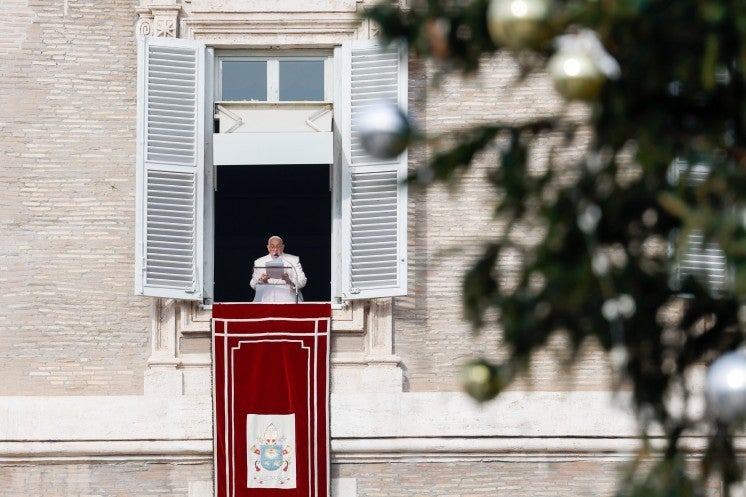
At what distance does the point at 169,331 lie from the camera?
1459 cm

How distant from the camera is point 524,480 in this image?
1441 cm

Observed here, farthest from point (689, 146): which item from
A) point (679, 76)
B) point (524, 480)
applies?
point (524, 480)

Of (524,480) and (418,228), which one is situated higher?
(418,228)

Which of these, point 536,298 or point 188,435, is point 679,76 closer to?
point 536,298

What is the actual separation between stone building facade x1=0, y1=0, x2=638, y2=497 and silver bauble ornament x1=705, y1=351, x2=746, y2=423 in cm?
781

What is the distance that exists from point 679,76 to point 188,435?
327 inches

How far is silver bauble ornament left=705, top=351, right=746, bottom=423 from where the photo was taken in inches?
251

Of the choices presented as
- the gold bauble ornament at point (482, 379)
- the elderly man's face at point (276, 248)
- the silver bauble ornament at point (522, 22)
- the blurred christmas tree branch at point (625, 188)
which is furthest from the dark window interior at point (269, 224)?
the silver bauble ornament at point (522, 22)

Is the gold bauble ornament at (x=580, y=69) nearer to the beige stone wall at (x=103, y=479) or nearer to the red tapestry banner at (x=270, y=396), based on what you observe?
the red tapestry banner at (x=270, y=396)

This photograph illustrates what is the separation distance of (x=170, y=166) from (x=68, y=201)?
2.43ft

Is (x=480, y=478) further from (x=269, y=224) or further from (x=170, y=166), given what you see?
(x=269, y=224)

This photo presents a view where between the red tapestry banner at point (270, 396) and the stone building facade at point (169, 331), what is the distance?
0.41 feet

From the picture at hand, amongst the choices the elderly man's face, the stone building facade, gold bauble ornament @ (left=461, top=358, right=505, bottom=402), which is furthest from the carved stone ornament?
gold bauble ornament @ (left=461, top=358, right=505, bottom=402)

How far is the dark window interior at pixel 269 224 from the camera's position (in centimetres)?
2103
